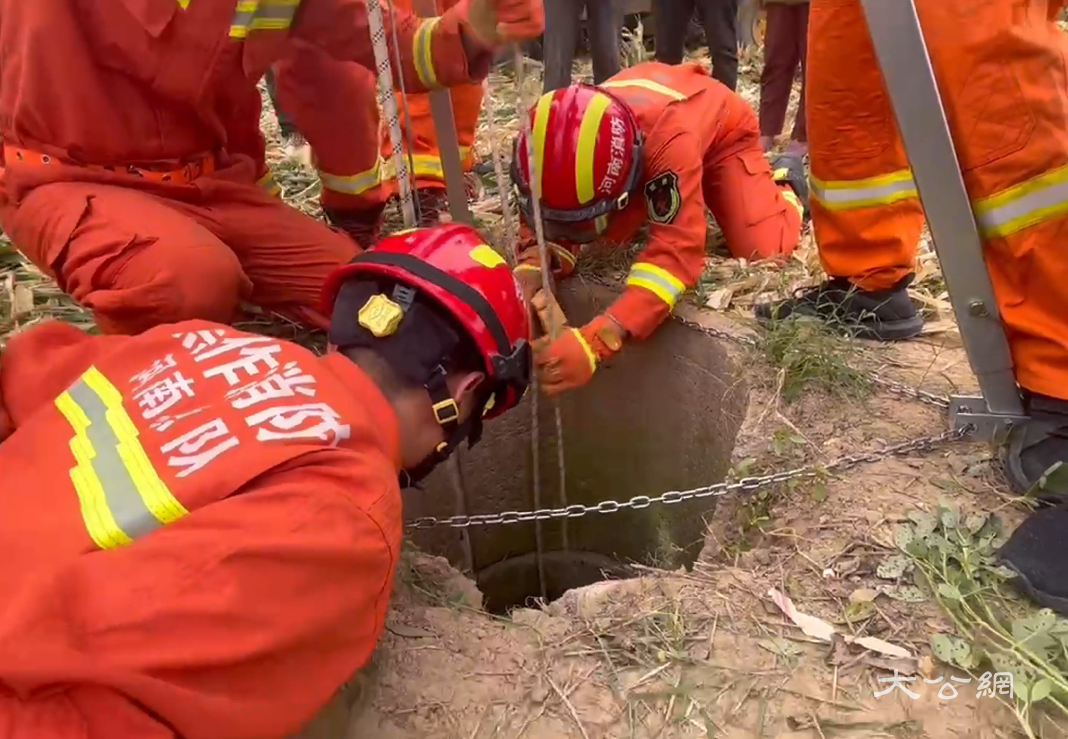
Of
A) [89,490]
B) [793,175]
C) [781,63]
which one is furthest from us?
[781,63]

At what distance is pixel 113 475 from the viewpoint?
1376 mm

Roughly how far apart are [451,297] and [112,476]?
67 cm

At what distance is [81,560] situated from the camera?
4.06ft

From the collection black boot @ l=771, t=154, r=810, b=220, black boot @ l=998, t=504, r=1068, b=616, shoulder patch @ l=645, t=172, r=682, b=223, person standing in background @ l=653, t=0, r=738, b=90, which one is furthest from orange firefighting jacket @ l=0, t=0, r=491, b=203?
person standing in background @ l=653, t=0, r=738, b=90

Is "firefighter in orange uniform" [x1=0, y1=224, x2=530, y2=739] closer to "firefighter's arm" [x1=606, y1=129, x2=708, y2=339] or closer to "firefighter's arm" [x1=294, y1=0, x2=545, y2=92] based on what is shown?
"firefighter's arm" [x1=294, y1=0, x2=545, y2=92]

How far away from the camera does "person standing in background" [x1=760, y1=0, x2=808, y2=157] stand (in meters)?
4.42

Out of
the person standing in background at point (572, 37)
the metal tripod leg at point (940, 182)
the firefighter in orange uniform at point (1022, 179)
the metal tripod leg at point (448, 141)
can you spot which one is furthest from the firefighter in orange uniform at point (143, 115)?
the person standing in background at point (572, 37)

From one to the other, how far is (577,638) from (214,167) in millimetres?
1949

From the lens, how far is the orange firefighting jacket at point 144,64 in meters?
2.42

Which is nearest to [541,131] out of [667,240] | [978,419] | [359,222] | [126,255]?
[667,240]

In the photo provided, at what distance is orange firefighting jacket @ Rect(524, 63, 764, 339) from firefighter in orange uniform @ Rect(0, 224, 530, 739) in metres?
1.21

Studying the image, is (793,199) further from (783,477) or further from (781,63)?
(783,477)

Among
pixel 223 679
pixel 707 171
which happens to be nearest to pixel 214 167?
pixel 707 171

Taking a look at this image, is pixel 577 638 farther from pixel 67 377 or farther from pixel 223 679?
pixel 67 377
